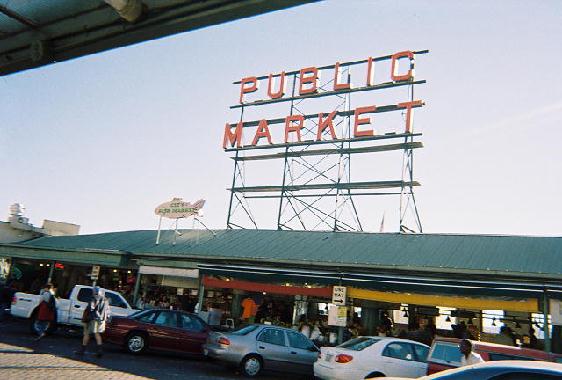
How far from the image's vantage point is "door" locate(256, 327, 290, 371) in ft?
40.9

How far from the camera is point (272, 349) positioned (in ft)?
41.4

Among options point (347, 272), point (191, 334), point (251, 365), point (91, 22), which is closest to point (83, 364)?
point (251, 365)

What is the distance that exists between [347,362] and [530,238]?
33.1ft

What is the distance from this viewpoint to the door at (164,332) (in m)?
13.8

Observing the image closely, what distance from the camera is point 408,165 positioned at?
21922 millimetres

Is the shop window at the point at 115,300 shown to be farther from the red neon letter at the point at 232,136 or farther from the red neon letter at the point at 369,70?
the red neon letter at the point at 369,70

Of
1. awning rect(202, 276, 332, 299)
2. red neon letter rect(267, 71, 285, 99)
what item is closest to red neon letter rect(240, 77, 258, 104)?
red neon letter rect(267, 71, 285, 99)

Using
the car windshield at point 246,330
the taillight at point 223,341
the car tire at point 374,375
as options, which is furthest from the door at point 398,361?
the taillight at point 223,341

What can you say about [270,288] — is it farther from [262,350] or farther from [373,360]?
[373,360]

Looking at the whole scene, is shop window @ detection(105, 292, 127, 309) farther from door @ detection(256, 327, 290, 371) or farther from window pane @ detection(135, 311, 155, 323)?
door @ detection(256, 327, 290, 371)

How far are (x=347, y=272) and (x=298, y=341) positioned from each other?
155 inches

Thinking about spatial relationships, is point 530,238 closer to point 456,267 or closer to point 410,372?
point 456,267

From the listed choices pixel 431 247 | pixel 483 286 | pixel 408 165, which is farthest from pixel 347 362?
pixel 408 165

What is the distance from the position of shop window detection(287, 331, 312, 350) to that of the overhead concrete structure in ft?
36.2
